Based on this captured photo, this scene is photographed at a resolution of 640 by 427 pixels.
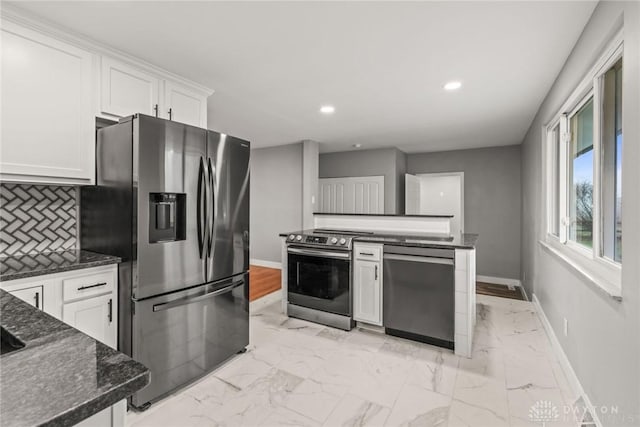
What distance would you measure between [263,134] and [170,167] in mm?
2907

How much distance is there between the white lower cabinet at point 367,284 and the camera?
2961 mm

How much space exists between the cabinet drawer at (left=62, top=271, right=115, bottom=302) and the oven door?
1775 millimetres

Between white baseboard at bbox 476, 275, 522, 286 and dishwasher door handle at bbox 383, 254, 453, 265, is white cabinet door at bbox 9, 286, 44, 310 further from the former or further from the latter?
white baseboard at bbox 476, 275, 522, 286

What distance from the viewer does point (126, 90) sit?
7.60ft

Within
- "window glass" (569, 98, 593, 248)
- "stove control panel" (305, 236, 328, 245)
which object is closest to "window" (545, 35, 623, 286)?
"window glass" (569, 98, 593, 248)

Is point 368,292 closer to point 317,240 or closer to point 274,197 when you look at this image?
point 317,240

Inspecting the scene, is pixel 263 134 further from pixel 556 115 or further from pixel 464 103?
pixel 556 115

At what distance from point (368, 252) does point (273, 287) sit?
84.5 inches

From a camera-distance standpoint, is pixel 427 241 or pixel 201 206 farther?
pixel 427 241

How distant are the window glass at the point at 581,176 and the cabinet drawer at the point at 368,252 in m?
1.54

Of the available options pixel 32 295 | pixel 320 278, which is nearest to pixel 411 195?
pixel 320 278

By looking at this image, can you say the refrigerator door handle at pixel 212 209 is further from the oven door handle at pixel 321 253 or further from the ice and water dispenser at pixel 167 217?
the oven door handle at pixel 321 253

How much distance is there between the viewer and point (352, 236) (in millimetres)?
3141

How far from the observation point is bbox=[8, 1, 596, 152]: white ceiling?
1770 mm
